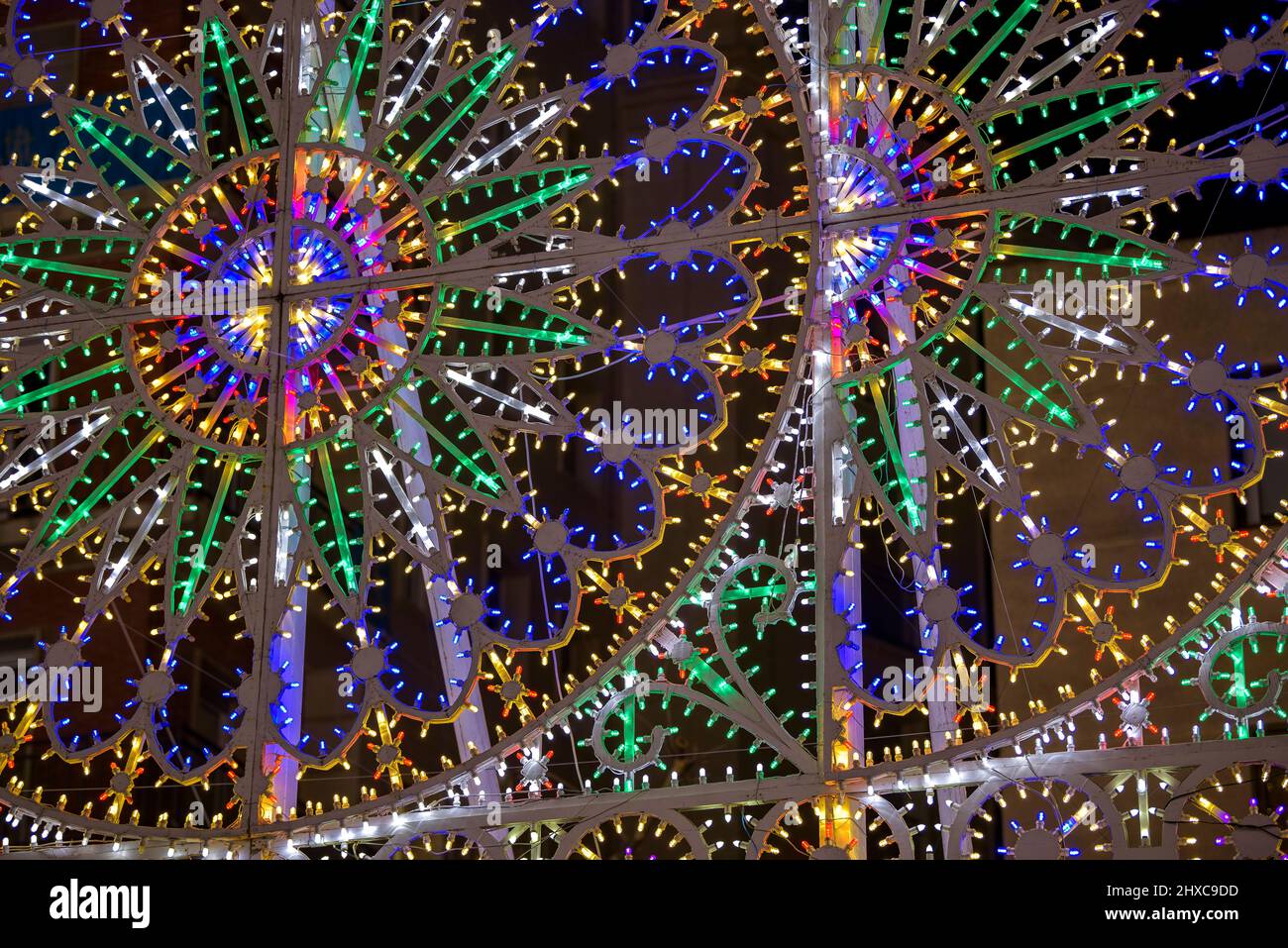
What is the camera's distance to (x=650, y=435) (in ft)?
15.2

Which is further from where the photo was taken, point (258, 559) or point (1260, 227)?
point (1260, 227)

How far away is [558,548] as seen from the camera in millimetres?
4547

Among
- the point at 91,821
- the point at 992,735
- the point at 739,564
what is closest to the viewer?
the point at 992,735

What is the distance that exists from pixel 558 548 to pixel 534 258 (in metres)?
0.83

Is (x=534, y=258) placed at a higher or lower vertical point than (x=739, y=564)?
higher

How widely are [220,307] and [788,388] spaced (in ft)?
5.55

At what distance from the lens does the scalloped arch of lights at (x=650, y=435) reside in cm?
429

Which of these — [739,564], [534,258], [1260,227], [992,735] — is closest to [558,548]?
[739,564]

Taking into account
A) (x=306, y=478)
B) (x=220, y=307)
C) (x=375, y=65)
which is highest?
(x=375, y=65)

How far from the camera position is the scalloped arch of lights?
169 inches

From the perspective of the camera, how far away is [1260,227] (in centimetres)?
584
